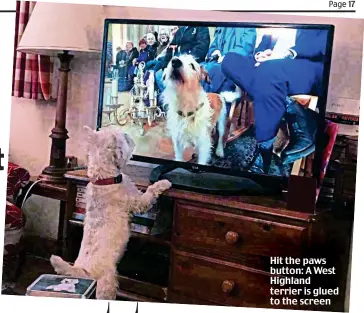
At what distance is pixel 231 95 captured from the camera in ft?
3.72

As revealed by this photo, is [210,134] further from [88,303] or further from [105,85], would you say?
[88,303]

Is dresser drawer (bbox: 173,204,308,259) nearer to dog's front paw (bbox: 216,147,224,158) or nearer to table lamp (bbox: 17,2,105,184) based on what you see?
dog's front paw (bbox: 216,147,224,158)

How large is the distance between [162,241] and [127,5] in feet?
1.64

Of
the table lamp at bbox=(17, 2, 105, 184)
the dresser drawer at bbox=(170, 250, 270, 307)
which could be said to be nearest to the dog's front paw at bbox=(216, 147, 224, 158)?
the dresser drawer at bbox=(170, 250, 270, 307)

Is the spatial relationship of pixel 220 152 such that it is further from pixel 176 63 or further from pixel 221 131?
pixel 176 63

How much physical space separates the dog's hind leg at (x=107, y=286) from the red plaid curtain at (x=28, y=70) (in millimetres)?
397

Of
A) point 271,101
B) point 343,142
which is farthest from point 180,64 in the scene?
point 343,142

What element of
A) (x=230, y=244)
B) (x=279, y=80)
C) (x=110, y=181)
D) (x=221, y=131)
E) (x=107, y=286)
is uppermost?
(x=279, y=80)

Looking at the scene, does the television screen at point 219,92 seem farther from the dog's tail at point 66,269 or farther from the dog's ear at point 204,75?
the dog's tail at point 66,269

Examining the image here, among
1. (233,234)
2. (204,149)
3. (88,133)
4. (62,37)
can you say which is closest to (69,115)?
(88,133)

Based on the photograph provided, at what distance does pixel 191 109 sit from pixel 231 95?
9 cm

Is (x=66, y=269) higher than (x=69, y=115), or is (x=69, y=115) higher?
(x=69, y=115)

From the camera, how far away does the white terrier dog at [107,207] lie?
1.16 metres

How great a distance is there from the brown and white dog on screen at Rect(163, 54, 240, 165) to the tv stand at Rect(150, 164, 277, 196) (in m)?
0.03
